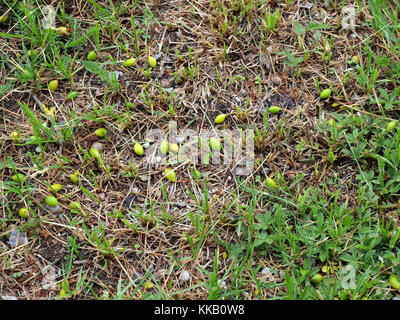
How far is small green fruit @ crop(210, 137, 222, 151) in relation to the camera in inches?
92.4

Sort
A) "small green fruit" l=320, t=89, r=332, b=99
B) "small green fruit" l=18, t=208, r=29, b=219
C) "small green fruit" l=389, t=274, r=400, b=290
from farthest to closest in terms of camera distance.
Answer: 1. "small green fruit" l=320, t=89, r=332, b=99
2. "small green fruit" l=18, t=208, r=29, b=219
3. "small green fruit" l=389, t=274, r=400, b=290

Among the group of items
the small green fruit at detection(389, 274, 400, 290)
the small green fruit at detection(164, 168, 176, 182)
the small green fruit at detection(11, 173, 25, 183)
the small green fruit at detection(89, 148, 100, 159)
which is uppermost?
the small green fruit at detection(89, 148, 100, 159)

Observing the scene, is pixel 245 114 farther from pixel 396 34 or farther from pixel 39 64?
pixel 39 64

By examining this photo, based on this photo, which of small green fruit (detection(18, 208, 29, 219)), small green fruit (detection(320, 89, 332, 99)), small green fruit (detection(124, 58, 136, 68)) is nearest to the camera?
small green fruit (detection(18, 208, 29, 219))

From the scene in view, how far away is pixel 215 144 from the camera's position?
2.35 m

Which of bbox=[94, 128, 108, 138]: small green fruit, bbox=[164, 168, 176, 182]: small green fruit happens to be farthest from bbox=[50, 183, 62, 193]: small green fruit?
bbox=[164, 168, 176, 182]: small green fruit

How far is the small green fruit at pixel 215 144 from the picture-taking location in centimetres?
235

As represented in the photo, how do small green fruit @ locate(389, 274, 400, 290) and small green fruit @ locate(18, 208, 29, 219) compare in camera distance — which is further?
small green fruit @ locate(18, 208, 29, 219)

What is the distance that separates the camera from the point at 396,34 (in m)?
2.54

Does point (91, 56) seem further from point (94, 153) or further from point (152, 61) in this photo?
point (94, 153)

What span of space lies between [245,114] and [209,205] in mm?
568

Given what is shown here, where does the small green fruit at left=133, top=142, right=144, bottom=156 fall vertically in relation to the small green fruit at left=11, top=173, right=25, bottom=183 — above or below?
above

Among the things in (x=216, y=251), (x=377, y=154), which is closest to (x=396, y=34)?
(x=377, y=154)

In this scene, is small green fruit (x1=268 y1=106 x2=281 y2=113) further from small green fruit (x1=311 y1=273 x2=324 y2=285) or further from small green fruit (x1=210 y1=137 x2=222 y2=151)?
small green fruit (x1=311 y1=273 x2=324 y2=285)
